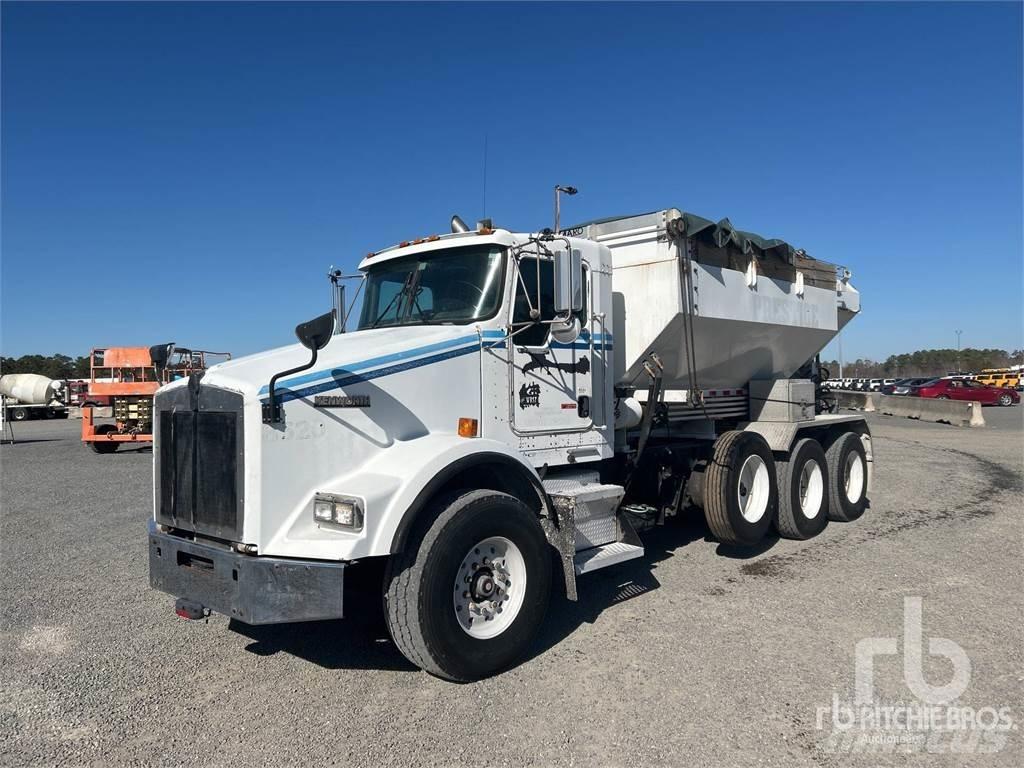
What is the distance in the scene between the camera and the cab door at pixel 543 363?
5.35m

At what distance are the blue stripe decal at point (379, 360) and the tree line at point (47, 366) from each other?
6231 centimetres

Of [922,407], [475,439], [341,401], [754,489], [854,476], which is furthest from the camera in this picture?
[922,407]

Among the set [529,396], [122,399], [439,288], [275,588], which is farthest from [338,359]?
[122,399]

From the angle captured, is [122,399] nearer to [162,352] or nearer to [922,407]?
[162,352]

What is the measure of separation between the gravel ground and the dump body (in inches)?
84.0

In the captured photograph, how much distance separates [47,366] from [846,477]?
68.9 m

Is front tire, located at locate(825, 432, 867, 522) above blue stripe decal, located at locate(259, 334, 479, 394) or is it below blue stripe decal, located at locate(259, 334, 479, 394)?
below

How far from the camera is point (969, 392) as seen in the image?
3694 cm

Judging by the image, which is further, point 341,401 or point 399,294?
point 399,294

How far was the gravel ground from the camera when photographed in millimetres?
3645

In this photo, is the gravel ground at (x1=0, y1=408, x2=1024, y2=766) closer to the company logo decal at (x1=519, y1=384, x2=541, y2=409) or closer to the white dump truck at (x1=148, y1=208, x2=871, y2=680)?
the white dump truck at (x1=148, y1=208, x2=871, y2=680)

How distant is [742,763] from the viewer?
3.46 m

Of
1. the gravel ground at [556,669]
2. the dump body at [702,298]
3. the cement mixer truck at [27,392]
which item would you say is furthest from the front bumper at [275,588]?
the cement mixer truck at [27,392]

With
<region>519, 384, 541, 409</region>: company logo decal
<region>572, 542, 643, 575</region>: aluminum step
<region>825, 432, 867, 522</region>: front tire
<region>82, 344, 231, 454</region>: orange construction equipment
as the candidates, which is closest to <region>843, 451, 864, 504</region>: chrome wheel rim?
<region>825, 432, 867, 522</region>: front tire
